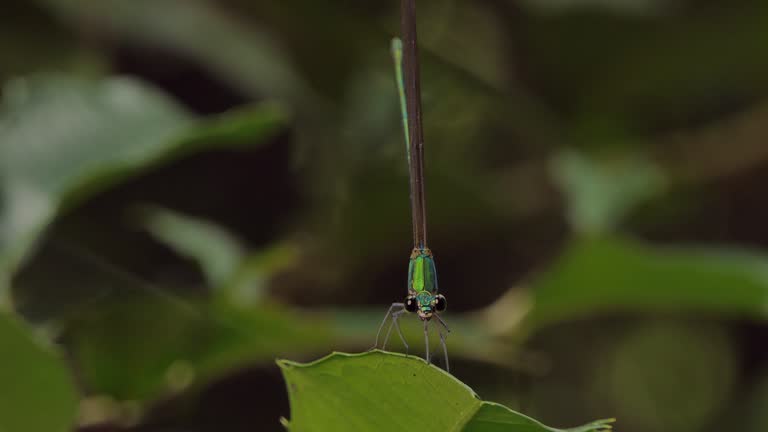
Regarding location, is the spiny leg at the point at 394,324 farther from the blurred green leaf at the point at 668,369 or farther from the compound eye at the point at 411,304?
the blurred green leaf at the point at 668,369

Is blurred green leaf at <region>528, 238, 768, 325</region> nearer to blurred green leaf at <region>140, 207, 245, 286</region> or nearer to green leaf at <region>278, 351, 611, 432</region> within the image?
blurred green leaf at <region>140, 207, 245, 286</region>

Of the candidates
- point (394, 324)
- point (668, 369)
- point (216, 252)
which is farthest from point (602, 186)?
point (394, 324)

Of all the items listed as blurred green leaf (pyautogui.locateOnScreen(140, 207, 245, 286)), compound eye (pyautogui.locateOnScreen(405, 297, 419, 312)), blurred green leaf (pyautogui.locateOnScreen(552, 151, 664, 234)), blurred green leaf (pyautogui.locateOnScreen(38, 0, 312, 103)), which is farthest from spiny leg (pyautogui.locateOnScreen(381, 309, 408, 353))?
blurred green leaf (pyautogui.locateOnScreen(38, 0, 312, 103))

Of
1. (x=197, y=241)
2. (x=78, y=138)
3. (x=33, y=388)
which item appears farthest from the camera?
(x=197, y=241)

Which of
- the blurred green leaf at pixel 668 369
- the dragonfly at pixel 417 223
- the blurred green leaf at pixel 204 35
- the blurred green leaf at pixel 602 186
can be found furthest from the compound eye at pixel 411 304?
the blurred green leaf at pixel 668 369

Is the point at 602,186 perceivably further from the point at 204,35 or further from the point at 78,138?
the point at 78,138

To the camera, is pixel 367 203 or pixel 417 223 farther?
pixel 367 203

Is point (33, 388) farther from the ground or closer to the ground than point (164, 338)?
closer to the ground
